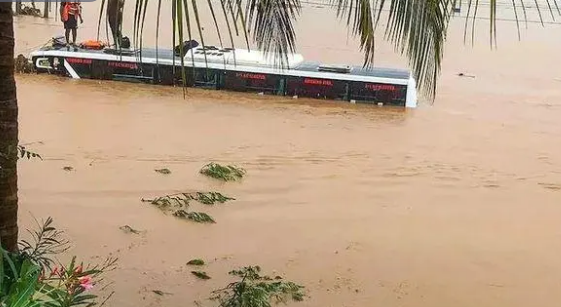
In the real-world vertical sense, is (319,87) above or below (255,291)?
above

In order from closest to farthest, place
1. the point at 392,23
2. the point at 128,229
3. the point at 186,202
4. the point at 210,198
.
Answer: the point at 392,23
the point at 128,229
the point at 186,202
the point at 210,198

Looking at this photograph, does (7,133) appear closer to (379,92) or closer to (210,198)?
(210,198)

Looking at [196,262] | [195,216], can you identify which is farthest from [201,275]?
[195,216]

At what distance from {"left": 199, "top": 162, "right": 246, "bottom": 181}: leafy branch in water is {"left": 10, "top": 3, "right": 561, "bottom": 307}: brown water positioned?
0.16 metres

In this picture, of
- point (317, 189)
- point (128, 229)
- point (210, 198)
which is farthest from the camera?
point (317, 189)

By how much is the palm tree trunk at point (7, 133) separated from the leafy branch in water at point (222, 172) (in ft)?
19.3

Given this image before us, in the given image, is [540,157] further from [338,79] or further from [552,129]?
[338,79]

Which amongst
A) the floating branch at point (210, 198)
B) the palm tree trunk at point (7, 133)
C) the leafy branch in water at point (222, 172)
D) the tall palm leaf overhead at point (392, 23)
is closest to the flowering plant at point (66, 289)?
the palm tree trunk at point (7, 133)

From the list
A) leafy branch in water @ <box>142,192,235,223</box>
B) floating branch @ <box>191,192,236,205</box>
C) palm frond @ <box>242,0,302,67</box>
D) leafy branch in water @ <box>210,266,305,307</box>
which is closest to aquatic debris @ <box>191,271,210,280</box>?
leafy branch in water @ <box>210,266,305,307</box>

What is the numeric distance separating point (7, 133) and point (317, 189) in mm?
6428

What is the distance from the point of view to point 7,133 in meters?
2.96

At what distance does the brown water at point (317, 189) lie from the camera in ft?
21.0

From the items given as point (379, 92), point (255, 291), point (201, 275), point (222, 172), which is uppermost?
point (379, 92)

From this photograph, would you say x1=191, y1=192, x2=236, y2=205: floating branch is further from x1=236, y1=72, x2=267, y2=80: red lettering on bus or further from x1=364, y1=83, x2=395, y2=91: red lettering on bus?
x1=364, y1=83, x2=395, y2=91: red lettering on bus
